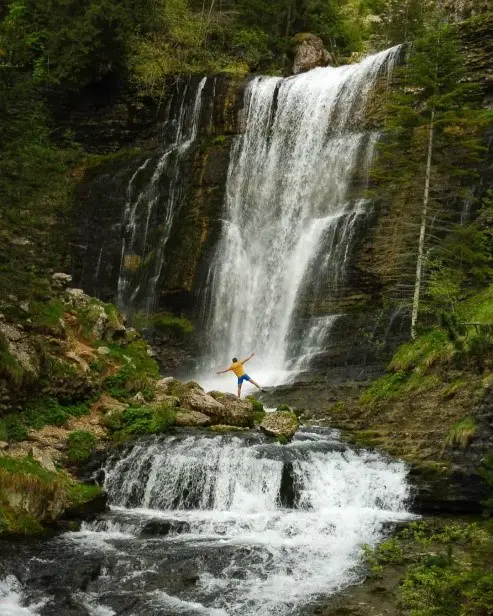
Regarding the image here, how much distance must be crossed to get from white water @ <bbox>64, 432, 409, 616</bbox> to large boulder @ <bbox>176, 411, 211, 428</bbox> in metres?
1.15

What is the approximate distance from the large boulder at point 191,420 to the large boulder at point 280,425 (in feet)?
4.83

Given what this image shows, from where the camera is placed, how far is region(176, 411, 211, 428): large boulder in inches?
635

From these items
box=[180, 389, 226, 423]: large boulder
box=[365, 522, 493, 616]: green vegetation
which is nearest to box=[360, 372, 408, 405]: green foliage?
box=[180, 389, 226, 423]: large boulder

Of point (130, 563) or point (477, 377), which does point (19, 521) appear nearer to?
point (130, 563)

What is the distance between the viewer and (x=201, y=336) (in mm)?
28156

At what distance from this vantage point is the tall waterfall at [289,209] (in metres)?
26.2

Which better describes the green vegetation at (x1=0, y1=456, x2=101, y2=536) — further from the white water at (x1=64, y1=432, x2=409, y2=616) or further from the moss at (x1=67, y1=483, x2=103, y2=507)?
the white water at (x1=64, y1=432, x2=409, y2=616)

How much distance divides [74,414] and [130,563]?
6.52 metres

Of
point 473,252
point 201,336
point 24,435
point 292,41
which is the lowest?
point 24,435

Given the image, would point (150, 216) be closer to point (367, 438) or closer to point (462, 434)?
point (367, 438)

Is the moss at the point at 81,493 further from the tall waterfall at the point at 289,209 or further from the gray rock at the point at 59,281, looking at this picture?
the tall waterfall at the point at 289,209

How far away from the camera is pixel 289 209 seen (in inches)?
1165

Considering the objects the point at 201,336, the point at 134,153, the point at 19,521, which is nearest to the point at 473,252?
the point at 201,336

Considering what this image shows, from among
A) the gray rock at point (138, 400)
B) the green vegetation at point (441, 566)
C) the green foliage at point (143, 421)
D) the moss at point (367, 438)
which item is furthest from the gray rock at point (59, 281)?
the green vegetation at point (441, 566)
